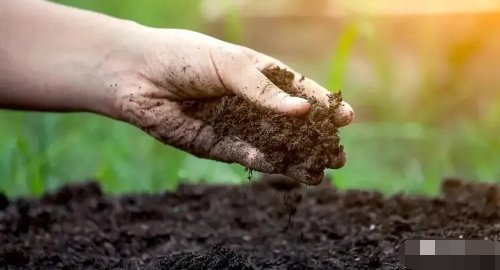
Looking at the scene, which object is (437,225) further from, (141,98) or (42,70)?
(42,70)

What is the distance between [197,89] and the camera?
55.6 inches

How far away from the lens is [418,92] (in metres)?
2.67

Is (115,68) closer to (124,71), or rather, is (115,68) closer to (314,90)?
A: (124,71)

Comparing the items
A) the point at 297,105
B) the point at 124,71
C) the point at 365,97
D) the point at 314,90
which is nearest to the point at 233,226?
the point at 124,71

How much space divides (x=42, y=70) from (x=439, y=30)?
1.65 metres

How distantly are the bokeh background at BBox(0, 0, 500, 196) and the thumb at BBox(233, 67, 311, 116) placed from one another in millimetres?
1180

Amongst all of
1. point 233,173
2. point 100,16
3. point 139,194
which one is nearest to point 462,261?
point 100,16

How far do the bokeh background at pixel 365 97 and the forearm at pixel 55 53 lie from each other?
918mm

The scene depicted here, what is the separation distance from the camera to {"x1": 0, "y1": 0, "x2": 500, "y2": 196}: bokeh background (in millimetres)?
2547

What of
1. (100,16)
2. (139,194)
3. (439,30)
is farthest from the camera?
(439,30)

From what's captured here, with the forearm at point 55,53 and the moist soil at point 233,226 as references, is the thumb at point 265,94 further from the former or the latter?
the forearm at point 55,53

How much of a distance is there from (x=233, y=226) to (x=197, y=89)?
23.4 inches

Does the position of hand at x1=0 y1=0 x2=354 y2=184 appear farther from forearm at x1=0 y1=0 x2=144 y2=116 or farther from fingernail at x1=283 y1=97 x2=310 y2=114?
fingernail at x1=283 y1=97 x2=310 y2=114

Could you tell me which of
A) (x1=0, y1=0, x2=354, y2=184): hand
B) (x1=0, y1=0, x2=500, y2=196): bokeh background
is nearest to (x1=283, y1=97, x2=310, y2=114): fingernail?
(x1=0, y1=0, x2=354, y2=184): hand
